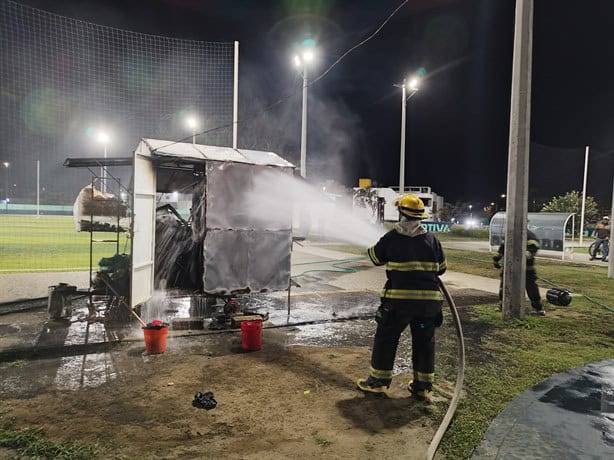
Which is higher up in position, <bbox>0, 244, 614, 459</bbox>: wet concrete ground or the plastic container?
the plastic container

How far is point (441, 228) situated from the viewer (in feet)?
116

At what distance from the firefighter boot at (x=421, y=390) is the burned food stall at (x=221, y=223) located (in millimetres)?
3525

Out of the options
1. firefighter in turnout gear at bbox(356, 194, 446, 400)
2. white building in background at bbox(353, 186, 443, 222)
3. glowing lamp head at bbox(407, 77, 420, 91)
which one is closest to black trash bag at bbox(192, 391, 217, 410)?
firefighter in turnout gear at bbox(356, 194, 446, 400)

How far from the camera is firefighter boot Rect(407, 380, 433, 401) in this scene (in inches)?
163

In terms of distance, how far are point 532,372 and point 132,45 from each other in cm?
1518

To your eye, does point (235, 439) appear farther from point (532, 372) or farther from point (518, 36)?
point (518, 36)

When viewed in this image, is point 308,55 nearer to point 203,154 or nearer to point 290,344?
point 203,154

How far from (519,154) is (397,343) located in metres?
4.73

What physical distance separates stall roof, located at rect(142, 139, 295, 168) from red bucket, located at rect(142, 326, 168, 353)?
103 inches

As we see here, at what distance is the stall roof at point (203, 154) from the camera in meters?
6.36

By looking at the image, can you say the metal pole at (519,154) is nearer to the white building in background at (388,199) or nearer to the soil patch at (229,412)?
the soil patch at (229,412)

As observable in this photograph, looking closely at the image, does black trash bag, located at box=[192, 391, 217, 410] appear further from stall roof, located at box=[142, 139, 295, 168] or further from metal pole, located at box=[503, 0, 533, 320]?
metal pole, located at box=[503, 0, 533, 320]

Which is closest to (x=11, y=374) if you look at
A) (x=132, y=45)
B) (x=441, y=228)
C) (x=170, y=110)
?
(x=132, y=45)

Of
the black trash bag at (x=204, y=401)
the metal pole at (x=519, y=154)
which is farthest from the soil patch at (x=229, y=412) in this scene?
the metal pole at (x=519, y=154)
